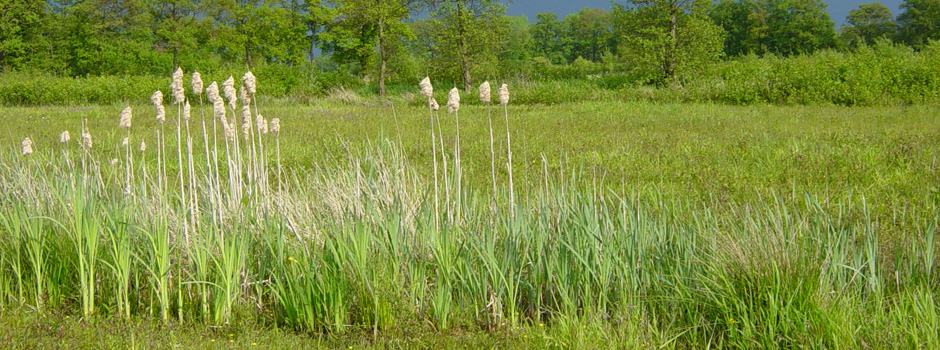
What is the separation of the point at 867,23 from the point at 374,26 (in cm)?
4938

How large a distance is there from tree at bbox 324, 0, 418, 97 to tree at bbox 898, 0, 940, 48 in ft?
126

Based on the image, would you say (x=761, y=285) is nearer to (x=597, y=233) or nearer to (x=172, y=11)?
(x=597, y=233)

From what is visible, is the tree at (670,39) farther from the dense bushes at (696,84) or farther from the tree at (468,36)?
the tree at (468,36)

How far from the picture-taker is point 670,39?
20531mm

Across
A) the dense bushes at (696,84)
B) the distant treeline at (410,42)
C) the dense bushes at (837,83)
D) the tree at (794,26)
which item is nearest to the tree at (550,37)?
the distant treeline at (410,42)

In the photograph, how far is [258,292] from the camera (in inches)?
127

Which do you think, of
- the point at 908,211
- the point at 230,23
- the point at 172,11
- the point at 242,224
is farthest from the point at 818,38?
the point at 242,224

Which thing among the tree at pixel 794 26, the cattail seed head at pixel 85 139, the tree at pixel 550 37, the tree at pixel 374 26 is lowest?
the cattail seed head at pixel 85 139

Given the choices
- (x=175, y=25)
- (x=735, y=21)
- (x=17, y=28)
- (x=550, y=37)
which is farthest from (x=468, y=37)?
(x=550, y=37)

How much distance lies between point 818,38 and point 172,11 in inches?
1903

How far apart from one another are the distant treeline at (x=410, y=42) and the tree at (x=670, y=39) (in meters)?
0.04

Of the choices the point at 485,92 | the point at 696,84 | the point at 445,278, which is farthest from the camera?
the point at 696,84

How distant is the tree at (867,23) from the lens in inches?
2320

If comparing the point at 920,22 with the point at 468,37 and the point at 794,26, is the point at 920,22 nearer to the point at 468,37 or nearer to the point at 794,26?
the point at 794,26
